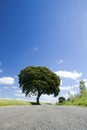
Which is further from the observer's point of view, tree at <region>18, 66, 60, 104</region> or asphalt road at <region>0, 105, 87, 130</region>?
tree at <region>18, 66, 60, 104</region>

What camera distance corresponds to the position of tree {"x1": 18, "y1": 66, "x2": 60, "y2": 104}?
5528cm

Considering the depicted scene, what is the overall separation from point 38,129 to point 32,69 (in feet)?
172

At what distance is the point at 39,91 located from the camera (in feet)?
187

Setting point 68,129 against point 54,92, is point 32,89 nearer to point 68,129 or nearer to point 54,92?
point 54,92

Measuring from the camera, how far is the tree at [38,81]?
55281 mm

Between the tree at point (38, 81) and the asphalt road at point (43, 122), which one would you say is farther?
the tree at point (38, 81)

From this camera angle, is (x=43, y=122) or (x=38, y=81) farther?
(x=38, y=81)

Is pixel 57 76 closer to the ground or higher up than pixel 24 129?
higher up

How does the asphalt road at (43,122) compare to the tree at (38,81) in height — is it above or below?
below

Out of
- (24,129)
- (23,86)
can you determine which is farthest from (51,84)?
(24,129)

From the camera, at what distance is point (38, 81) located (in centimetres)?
5428

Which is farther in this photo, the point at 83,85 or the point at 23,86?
the point at 23,86

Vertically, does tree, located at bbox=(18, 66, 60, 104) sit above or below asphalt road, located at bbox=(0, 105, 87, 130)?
above

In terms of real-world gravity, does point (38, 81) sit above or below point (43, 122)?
above
